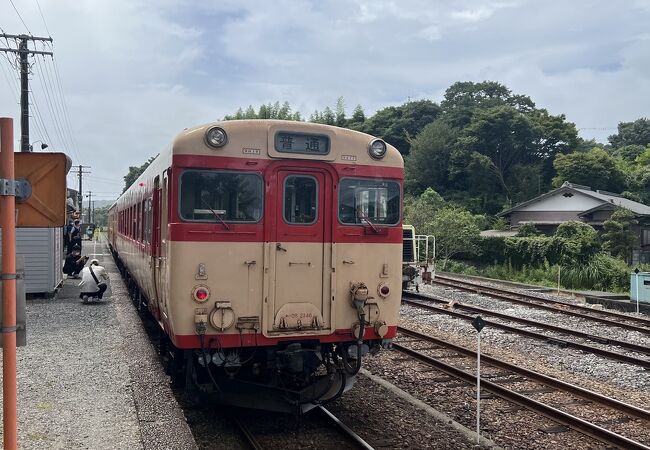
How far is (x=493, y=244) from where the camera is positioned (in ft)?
101

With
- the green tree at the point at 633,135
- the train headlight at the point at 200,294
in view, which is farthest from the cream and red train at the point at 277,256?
the green tree at the point at 633,135

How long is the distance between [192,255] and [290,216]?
108cm

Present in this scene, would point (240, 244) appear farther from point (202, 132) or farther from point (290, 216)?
point (202, 132)

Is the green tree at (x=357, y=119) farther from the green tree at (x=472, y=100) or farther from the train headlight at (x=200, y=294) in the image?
the train headlight at (x=200, y=294)

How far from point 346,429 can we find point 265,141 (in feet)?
9.98

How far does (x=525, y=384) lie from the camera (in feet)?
27.5

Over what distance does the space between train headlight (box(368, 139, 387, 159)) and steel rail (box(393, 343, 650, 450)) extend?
140 inches

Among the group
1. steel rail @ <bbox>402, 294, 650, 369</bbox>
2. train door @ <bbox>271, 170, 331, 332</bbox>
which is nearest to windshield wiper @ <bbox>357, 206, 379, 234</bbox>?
train door @ <bbox>271, 170, 331, 332</bbox>

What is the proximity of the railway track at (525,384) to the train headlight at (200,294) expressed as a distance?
421 centimetres

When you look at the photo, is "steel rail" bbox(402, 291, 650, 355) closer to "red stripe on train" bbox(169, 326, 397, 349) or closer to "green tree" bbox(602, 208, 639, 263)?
"red stripe on train" bbox(169, 326, 397, 349)

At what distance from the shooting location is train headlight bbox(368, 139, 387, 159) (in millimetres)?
6500

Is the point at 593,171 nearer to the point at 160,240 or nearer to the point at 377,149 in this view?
the point at 377,149

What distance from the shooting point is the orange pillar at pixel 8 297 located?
10.5 ft

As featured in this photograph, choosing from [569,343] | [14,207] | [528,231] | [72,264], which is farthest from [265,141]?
[528,231]
